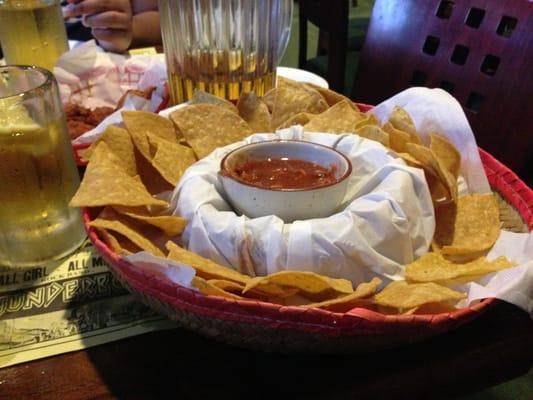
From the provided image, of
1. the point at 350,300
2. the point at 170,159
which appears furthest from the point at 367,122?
the point at 350,300

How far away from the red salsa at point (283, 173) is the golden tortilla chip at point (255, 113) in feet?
0.77

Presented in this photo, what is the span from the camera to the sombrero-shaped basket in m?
0.57

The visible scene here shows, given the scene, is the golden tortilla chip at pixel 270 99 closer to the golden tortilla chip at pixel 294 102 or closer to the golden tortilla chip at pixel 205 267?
the golden tortilla chip at pixel 294 102

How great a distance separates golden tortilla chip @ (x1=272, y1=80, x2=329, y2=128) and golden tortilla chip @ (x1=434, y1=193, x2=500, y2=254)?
1.14 feet

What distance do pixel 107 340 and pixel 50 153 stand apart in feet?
1.06

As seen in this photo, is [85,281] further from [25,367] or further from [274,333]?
[274,333]

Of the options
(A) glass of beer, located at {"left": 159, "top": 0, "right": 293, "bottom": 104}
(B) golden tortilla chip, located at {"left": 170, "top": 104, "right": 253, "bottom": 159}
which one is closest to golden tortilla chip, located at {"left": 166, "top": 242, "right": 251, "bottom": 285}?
(B) golden tortilla chip, located at {"left": 170, "top": 104, "right": 253, "bottom": 159}

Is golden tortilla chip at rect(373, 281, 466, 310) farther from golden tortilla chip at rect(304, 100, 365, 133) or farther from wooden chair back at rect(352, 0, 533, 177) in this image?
wooden chair back at rect(352, 0, 533, 177)

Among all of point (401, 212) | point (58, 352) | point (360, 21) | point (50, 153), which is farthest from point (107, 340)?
point (360, 21)

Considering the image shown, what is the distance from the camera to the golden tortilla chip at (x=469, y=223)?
0.81 metres

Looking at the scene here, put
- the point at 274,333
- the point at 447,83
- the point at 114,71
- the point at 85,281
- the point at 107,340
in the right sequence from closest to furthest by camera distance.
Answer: the point at 274,333 < the point at 107,340 < the point at 85,281 < the point at 114,71 < the point at 447,83

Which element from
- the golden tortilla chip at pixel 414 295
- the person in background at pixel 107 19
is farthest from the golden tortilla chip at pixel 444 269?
the person in background at pixel 107 19

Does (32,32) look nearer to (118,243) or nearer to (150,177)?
(150,177)

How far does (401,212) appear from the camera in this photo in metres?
0.74
